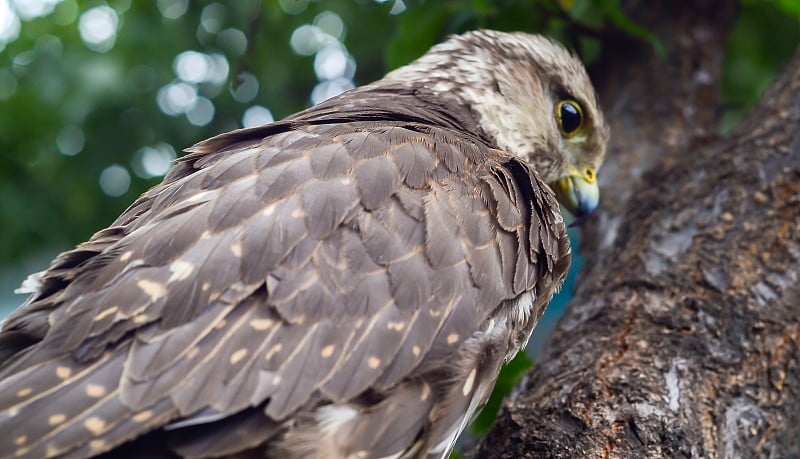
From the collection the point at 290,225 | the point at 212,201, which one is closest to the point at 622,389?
the point at 290,225

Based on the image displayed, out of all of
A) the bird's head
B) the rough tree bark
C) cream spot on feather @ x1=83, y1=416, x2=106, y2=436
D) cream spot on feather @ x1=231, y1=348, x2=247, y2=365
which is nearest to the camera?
cream spot on feather @ x1=83, y1=416, x2=106, y2=436

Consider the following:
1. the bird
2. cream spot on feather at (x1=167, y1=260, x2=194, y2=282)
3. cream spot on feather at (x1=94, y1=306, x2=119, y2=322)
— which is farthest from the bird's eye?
cream spot on feather at (x1=94, y1=306, x2=119, y2=322)

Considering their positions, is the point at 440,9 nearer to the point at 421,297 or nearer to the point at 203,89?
the point at 203,89

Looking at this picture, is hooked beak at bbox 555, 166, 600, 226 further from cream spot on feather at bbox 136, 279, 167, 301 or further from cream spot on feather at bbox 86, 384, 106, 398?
cream spot on feather at bbox 86, 384, 106, 398

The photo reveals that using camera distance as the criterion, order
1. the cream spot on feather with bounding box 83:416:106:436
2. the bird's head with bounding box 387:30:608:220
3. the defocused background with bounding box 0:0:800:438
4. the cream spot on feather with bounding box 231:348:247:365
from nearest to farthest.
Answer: the cream spot on feather with bounding box 83:416:106:436, the cream spot on feather with bounding box 231:348:247:365, the bird's head with bounding box 387:30:608:220, the defocused background with bounding box 0:0:800:438

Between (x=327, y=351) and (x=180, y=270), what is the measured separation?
35cm

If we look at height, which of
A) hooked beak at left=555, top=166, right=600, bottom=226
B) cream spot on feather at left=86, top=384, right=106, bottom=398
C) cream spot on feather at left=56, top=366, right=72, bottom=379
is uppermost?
cream spot on feather at left=56, top=366, right=72, bottom=379

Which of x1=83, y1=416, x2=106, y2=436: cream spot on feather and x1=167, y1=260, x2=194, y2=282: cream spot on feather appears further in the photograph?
x1=167, y1=260, x2=194, y2=282: cream spot on feather

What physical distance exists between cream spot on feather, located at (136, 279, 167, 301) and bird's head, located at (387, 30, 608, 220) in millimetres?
1379

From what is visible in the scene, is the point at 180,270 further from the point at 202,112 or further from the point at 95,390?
the point at 202,112

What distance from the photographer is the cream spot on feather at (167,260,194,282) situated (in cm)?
178

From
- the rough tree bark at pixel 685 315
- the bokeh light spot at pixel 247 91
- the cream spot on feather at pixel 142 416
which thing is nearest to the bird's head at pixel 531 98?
the rough tree bark at pixel 685 315

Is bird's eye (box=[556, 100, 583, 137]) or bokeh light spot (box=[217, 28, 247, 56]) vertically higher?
bokeh light spot (box=[217, 28, 247, 56])

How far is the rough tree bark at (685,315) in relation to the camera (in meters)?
2.18
